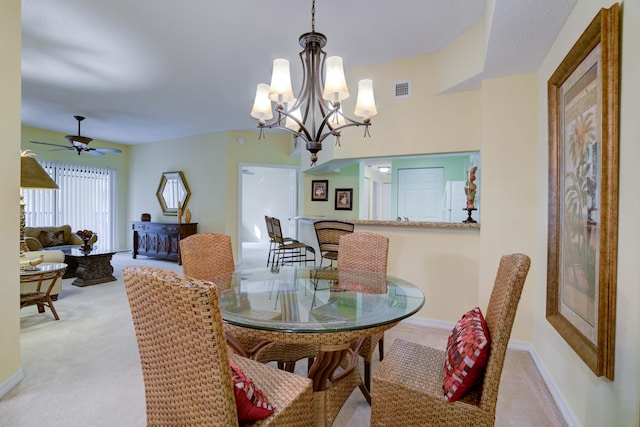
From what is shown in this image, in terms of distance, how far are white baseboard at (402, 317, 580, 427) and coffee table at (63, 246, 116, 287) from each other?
172 inches

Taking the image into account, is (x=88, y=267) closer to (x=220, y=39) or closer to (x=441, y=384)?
(x=220, y=39)

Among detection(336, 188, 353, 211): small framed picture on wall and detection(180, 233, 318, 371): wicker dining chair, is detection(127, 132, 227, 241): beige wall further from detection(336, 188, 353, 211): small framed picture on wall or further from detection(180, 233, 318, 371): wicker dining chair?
detection(180, 233, 318, 371): wicker dining chair

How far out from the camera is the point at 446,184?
5.39 metres

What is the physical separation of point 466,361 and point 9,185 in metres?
2.72

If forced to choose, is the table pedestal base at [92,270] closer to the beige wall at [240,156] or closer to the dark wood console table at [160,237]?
the dark wood console table at [160,237]

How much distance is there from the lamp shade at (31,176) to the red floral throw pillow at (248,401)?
301 cm

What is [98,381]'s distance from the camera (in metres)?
2.12

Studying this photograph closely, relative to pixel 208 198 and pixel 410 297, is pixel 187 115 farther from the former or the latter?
pixel 410 297

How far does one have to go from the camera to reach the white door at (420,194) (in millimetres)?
5523

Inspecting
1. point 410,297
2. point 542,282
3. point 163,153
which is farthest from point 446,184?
point 163,153

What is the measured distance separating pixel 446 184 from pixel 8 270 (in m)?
5.37

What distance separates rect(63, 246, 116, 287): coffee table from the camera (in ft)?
15.0

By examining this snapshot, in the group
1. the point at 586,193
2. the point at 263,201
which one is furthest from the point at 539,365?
the point at 263,201

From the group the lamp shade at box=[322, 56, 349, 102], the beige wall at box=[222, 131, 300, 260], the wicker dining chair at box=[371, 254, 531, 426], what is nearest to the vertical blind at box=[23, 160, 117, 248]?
the beige wall at box=[222, 131, 300, 260]
